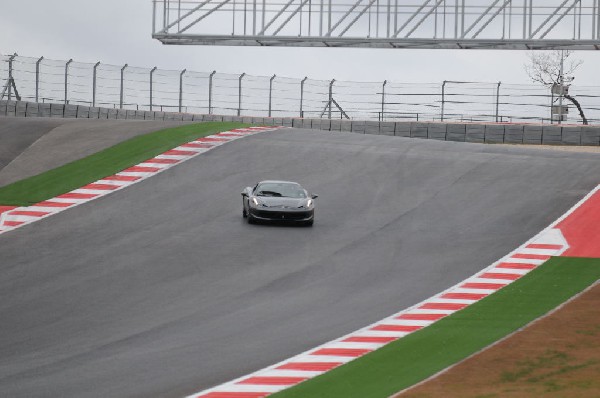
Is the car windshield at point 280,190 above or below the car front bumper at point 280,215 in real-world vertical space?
above

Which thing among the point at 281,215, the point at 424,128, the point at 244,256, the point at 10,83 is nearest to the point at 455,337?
the point at 244,256

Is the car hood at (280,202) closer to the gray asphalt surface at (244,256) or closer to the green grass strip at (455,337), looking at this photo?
the gray asphalt surface at (244,256)

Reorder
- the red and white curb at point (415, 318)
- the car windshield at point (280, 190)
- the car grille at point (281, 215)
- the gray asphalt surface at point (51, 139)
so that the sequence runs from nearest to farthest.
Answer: the red and white curb at point (415, 318) < the car grille at point (281, 215) < the car windshield at point (280, 190) < the gray asphalt surface at point (51, 139)

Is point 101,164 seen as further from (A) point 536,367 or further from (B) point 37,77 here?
(A) point 536,367

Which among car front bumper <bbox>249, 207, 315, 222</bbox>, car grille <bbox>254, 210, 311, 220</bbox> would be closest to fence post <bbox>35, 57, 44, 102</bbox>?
car front bumper <bbox>249, 207, 315, 222</bbox>

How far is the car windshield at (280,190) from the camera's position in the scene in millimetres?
30750

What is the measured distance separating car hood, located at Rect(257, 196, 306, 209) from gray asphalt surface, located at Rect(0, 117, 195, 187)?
31.0 feet

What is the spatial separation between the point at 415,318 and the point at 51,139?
24387mm

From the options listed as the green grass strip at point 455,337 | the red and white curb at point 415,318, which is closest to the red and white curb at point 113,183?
the red and white curb at point 415,318

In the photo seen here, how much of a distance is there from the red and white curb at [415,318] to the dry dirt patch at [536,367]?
1.70 m

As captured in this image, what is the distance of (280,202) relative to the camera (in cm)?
3036

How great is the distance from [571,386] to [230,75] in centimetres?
4424

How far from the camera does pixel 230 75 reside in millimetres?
58906

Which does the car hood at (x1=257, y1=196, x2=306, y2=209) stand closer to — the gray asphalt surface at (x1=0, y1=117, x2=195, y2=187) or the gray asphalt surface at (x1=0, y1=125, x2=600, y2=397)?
the gray asphalt surface at (x1=0, y1=125, x2=600, y2=397)
